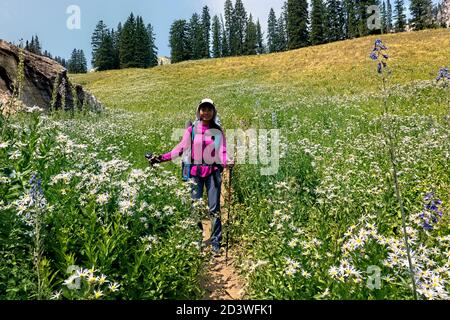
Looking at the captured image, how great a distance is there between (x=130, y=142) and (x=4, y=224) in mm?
7859

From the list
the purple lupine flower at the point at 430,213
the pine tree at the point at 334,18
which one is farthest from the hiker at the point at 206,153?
the pine tree at the point at 334,18

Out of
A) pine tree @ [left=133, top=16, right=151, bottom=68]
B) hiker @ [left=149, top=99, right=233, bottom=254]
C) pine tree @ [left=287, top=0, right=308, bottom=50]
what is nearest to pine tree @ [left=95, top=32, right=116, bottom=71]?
pine tree @ [left=133, top=16, right=151, bottom=68]

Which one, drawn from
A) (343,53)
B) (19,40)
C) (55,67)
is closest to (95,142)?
(19,40)

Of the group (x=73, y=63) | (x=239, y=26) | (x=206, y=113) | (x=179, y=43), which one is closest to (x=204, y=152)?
(x=206, y=113)

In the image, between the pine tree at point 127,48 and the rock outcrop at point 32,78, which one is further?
the pine tree at point 127,48

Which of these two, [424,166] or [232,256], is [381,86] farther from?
[424,166]

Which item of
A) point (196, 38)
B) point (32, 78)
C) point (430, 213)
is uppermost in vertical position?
point (196, 38)

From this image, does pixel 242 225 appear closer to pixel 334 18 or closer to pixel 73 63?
pixel 334 18

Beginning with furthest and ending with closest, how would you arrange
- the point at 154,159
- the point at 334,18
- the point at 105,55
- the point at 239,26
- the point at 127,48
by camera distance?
the point at 239,26 → the point at 105,55 → the point at 127,48 → the point at 334,18 → the point at 154,159

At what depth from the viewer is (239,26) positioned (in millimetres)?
109188

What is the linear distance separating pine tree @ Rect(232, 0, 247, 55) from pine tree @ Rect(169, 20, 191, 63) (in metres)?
16.5

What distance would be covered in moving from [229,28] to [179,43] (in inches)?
875

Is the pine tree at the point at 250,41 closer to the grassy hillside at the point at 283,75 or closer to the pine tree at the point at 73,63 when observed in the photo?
the grassy hillside at the point at 283,75

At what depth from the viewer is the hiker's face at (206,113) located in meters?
5.88
